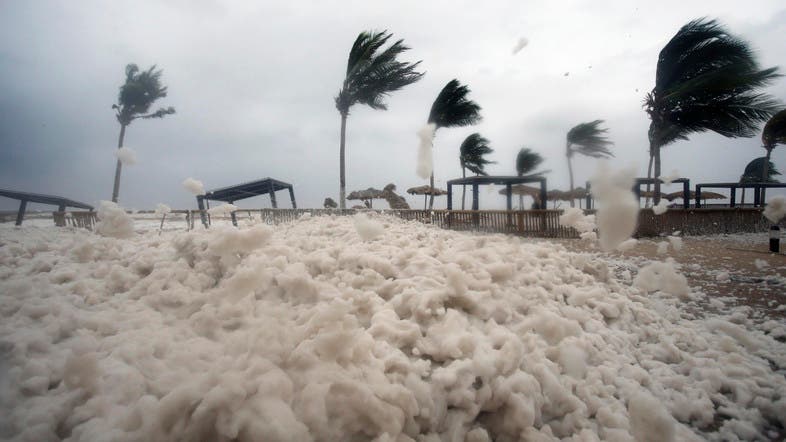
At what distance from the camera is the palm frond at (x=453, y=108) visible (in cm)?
1267

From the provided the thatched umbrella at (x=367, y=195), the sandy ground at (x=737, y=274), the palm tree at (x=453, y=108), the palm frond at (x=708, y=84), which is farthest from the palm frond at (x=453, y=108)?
the sandy ground at (x=737, y=274)

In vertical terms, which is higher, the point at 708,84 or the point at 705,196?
the point at 708,84

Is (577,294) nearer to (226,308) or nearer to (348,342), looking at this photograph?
(348,342)

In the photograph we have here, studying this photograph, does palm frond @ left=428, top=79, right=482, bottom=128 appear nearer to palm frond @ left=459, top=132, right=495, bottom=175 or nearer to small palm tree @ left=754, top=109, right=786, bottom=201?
palm frond @ left=459, top=132, right=495, bottom=175

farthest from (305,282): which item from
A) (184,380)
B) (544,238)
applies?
(544,238)

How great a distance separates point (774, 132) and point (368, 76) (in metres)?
16.8

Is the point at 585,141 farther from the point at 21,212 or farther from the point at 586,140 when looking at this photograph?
the point at 21,212

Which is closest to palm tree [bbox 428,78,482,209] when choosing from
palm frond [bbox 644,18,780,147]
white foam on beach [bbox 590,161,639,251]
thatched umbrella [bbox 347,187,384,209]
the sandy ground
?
thatched umbrella [bbox 347,187,384,209]

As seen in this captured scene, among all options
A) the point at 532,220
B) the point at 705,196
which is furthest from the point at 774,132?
the point at 532,220

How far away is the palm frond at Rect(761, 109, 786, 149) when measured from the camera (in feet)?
41.7

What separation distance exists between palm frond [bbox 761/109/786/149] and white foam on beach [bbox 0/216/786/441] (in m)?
17.2

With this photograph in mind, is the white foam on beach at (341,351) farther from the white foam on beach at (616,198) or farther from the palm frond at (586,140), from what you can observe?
the palm frond at (586,140)

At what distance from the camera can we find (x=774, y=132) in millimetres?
13578

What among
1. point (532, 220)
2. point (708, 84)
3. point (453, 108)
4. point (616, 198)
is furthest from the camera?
point (453, 108)
